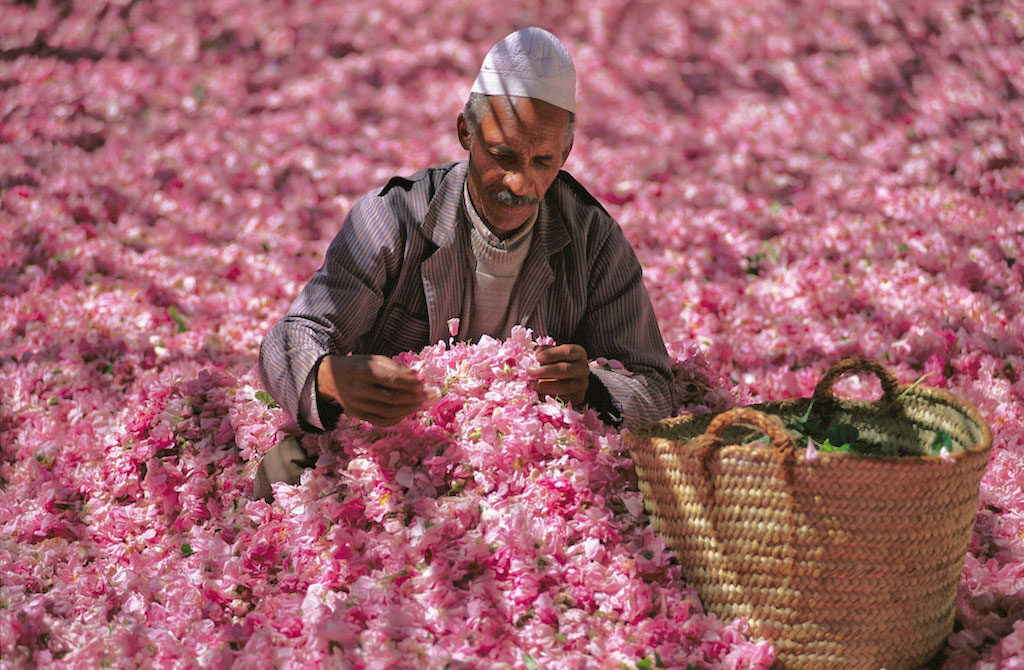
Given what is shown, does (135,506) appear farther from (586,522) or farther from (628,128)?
(628,128)

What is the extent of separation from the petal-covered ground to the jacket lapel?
20cm

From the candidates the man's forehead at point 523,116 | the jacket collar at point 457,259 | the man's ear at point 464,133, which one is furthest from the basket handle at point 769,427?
the man's ear at point 464,133

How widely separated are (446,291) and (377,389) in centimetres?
62

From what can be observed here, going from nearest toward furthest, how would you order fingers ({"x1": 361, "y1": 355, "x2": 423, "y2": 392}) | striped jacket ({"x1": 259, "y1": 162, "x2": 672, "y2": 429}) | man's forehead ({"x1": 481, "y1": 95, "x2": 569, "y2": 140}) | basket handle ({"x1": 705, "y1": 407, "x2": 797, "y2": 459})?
basket handle ({"x1": 705, "y1": 407, "x2": 797, "y2": 459})
fingers ({"x1": 361, "y1": 355, "x2": 423, "y2": 392})
man's forehead ({"x1": 481, "y1": 95, "x2": 569, "y2": 140})
striped jacket ({"x1": 259, "y1": 162, "x2": 672, "y2": 429})

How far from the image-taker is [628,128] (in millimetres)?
8164

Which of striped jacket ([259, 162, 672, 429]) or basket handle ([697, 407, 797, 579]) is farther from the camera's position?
striped jacket ([259, 162, 672, 429])

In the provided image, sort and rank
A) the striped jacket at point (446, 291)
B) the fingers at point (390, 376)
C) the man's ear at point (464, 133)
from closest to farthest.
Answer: the fingers at point (390, 376)
the striped jacket at point (446, 291)
the man's ear at point (464, 133)

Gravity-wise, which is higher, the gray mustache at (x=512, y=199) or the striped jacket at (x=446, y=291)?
the gray mustache at (x=512, y=199)

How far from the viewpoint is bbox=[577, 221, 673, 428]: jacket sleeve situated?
323cm

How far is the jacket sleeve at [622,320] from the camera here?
3.23 meters

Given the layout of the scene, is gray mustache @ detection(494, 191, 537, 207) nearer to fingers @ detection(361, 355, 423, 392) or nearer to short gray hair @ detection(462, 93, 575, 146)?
short gray hair @ detection(462, 93, 575, 146)

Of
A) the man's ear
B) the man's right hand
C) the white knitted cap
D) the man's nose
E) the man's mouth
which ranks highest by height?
the white knitted cap

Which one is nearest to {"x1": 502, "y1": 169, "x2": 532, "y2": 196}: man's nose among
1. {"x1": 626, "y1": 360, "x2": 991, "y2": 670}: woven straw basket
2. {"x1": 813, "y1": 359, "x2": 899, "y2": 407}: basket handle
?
{"x1": 626, "y1": 360, "x2": 991, "y2": 670}: woven straw basket

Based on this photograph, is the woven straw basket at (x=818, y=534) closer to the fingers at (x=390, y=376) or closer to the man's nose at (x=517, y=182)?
the fingers at (x=390, y=376)
